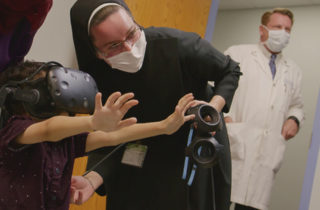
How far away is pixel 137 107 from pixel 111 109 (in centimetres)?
49

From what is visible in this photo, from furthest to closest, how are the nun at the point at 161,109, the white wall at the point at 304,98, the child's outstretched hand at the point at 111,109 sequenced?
1. the white wall at the point at 304,98
2. the nun at the point at 161,109
3. the child's outstretched hand at the point at 111,109

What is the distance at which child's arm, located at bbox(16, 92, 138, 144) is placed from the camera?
687 mm

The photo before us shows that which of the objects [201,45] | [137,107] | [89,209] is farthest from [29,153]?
[89,209]

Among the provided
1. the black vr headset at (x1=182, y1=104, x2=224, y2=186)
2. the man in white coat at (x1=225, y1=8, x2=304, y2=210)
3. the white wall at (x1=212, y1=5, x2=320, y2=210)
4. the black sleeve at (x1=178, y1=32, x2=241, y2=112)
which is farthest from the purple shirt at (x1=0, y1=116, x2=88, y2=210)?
the white wall at (x1=212, y1=5, x2=320, y2=210)

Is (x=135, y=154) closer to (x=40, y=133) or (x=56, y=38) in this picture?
(x=40, y=133)

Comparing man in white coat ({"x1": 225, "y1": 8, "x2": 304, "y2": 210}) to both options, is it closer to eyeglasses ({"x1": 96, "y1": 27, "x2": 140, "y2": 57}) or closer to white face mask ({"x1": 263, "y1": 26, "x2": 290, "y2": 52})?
white face mask ({"x1": 263, "y1": 26, "x2": 290, "y2": 52})

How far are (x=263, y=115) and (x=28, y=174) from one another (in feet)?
5.82

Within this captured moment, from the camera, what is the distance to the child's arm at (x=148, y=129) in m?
0.83

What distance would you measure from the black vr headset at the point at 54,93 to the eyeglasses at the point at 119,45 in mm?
232

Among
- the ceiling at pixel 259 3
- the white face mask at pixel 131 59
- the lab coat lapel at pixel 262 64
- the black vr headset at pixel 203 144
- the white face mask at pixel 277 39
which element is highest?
the ceiling at pixel 259 3

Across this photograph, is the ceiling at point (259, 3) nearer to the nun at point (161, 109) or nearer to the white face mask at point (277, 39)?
the white face mask at point (277, 39)

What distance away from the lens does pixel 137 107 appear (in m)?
1.17

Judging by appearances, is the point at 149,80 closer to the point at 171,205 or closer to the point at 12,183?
the point at 171,205

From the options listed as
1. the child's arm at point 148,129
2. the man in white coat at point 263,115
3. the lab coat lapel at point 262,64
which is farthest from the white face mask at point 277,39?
the child's arm at point 148,129
